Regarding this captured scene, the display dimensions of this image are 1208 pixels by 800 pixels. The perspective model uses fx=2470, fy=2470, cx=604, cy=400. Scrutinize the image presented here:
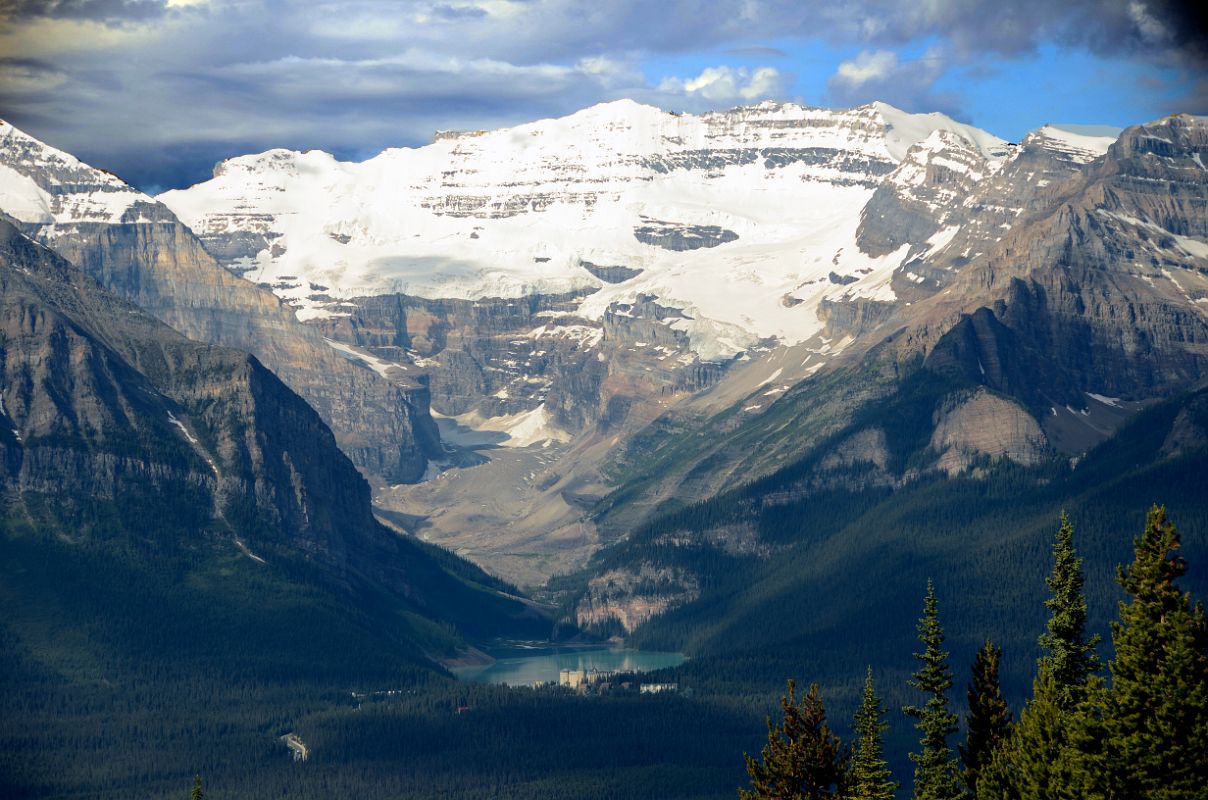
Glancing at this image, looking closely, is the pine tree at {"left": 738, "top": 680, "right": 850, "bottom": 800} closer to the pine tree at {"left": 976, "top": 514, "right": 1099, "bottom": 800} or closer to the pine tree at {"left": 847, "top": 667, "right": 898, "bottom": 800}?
the pine tree at {"left": 847, "top": 667, "right": 898, "bottom": 800}

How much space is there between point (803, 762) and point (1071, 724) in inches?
598

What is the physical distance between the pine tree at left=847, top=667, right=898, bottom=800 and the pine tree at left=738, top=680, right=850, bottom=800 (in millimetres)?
2545

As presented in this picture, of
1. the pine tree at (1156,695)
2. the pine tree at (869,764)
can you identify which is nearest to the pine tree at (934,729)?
the pine tree at (869,764)

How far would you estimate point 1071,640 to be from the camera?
137m

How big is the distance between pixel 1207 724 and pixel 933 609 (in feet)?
119

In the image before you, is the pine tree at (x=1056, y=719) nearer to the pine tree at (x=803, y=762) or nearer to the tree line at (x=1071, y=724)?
the tree line at (x=1071, y=724)

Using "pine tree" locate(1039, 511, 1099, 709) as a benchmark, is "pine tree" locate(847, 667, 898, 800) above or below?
below

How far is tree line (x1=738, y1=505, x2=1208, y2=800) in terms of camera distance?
367 feet

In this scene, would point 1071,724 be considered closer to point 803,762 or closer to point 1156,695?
point 1156,695

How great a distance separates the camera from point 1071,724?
387 ft

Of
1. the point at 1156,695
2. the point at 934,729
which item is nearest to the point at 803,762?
the point at 934,729

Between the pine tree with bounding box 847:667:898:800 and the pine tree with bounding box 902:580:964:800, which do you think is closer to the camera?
the pine tree with bounding box 847:667:898:800

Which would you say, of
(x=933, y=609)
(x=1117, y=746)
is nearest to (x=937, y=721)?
(x=933, y=609)

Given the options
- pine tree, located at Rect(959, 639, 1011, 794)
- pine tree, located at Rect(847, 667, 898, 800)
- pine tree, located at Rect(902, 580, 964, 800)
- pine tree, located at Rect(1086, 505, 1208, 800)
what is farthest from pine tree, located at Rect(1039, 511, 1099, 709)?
pine tree, located at Rect(1086, 505, 1208, 800)
